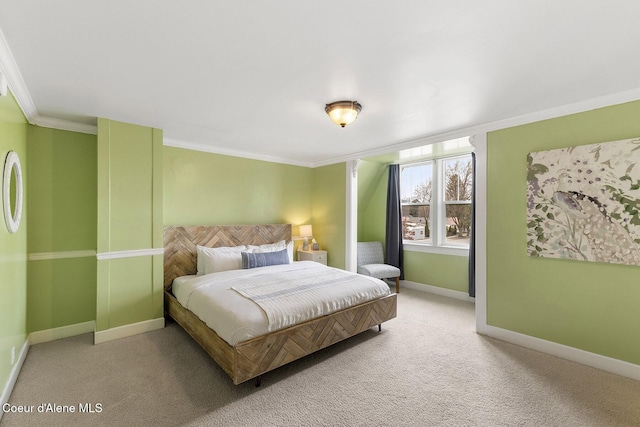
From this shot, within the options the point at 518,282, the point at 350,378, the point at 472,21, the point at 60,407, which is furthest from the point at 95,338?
the point at 518,282

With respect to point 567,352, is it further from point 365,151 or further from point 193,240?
point 193,240

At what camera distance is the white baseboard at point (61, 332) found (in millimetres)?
2943

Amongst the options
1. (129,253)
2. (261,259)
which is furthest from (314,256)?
(129,253)

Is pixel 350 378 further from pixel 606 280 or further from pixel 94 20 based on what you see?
pixel 94 20

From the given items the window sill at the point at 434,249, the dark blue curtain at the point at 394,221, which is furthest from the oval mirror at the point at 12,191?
the window sill at the point at 434,249

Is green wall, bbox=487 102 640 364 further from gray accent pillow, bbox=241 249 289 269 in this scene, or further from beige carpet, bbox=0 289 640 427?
gray accent pillow, bbox=241 249 289 269

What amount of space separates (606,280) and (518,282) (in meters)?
0.68

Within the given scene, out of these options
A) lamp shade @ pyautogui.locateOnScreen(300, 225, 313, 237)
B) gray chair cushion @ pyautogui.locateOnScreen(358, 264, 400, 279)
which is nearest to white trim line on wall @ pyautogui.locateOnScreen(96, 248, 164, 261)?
lamp shade @ pyautogui.locateOnScreen(300, 225, 313, 237)

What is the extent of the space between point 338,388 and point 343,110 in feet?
7.78

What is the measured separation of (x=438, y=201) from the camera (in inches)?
191

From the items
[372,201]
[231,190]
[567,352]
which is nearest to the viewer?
[567,352]

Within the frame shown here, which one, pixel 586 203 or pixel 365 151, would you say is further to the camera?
pixel 365 151

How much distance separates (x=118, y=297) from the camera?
3.12 m

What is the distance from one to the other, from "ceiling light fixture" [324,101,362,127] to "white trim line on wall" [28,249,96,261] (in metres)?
3.27
